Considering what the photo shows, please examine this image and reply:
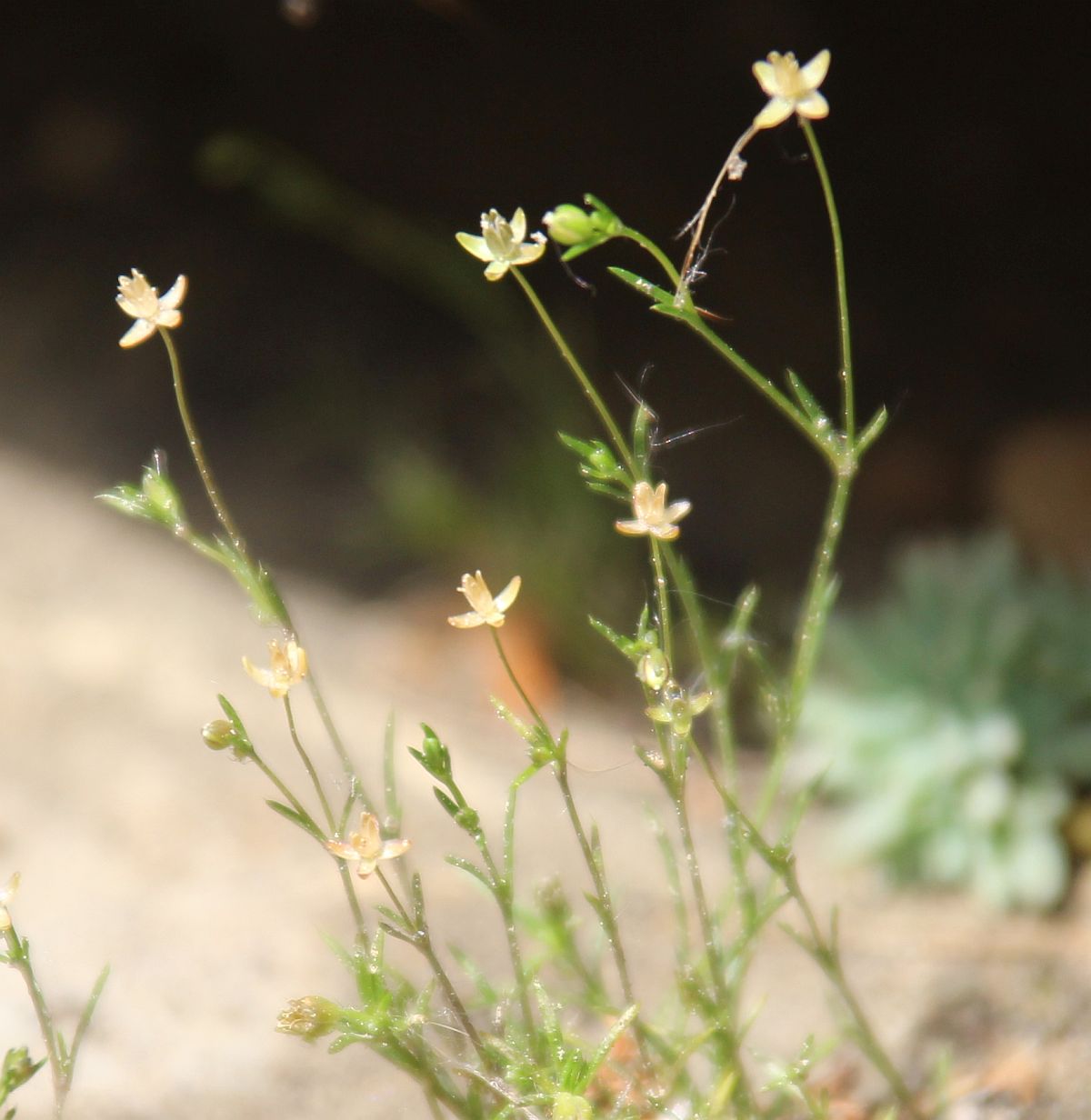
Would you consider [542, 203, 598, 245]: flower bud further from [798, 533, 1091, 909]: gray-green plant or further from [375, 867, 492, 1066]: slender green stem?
[798, 533, 1091, 909]: gray-green plant

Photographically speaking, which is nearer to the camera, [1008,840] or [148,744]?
[1008,840]

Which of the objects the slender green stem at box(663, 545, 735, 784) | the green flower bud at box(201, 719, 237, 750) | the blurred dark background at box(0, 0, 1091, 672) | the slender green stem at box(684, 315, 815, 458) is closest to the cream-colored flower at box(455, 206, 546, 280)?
the slender green stem at box(684, 315, 815, 458)

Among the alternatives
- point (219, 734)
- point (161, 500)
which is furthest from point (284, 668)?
point (161, 500)

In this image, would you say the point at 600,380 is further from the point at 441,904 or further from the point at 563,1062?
the point at 563,1062

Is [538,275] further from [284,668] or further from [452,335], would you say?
[284,668]

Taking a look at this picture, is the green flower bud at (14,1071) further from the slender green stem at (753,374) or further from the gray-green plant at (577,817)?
the slender green stem at (753,374)

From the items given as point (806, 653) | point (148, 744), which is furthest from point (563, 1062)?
point (148, 744)
